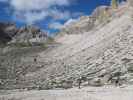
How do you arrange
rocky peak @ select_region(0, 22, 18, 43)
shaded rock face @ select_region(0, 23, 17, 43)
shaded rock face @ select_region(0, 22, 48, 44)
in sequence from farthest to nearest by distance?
rocky peak @ select_region(0, 22, 18, 43) → shaded rock face @ select_region(0, 23, 17, 43) → shaded rock face @ select_region(0, 22, 48, 44)

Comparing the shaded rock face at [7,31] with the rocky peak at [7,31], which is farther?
the rocky peak at [7,31]

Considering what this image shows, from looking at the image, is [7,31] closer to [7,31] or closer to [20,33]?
[7,31]

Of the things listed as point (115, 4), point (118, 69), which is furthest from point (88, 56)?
point (115, 4)

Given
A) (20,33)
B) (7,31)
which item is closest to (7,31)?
(7,31)

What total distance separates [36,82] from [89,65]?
655 cm

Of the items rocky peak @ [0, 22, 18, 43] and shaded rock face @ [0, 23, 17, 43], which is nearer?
shaded rock face @ [0, 23, 17, 43]

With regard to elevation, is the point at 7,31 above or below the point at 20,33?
above

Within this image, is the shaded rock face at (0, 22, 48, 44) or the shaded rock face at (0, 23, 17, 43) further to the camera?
the shaded rock face at (0, 23, 17, 43)

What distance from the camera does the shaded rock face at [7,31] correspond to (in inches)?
6109

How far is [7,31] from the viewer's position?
16150cm

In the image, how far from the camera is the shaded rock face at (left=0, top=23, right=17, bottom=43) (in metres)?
155

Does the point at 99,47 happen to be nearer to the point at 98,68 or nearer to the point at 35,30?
the point at 98,68

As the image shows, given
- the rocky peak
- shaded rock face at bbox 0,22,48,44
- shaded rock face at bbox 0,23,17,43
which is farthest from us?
the rocky peak

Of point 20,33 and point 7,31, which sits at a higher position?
point 7,31
